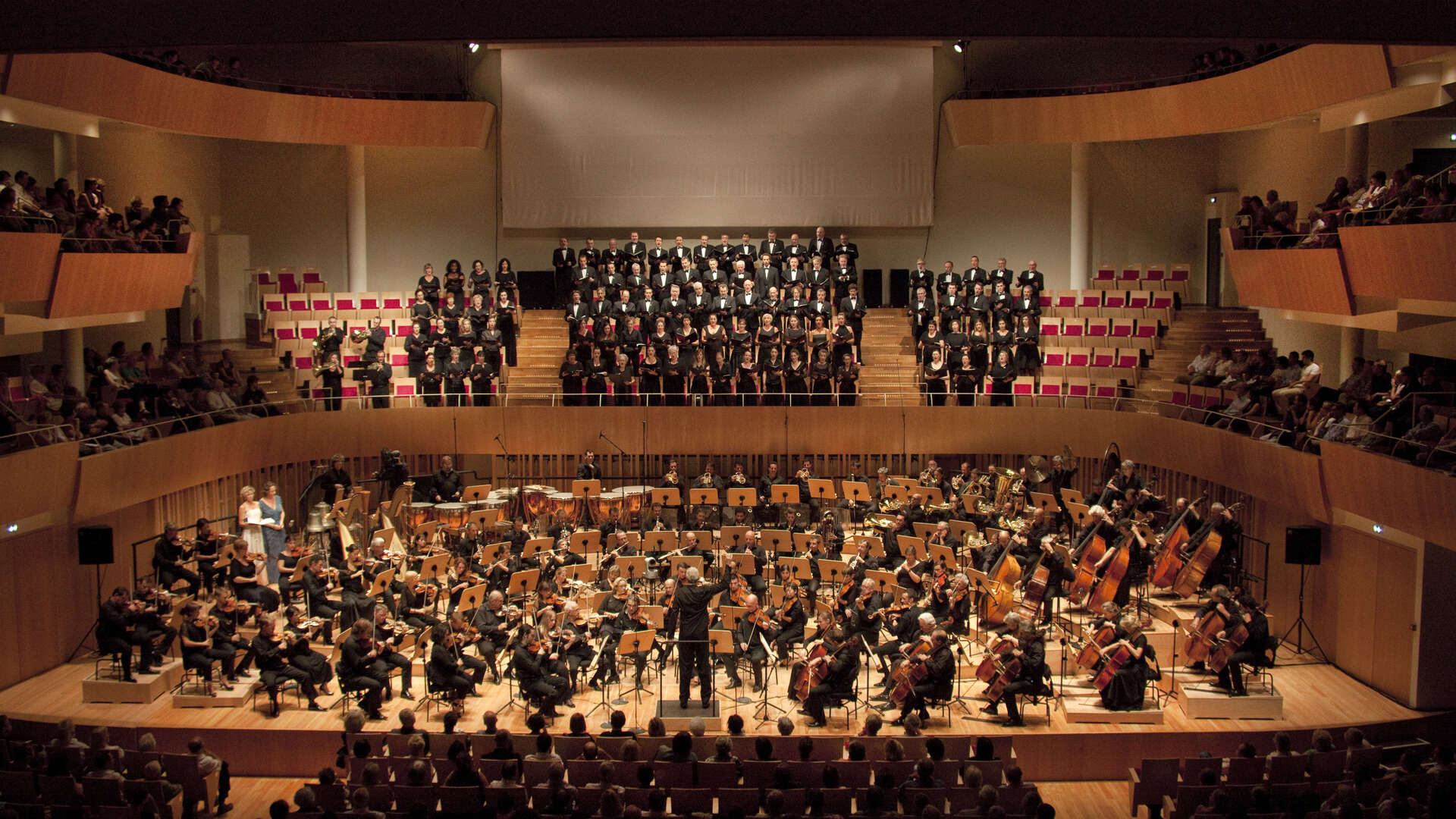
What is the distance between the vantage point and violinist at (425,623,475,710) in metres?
11.6

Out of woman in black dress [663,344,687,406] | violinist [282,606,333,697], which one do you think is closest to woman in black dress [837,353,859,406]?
woman in black dress [663,344,687,406]

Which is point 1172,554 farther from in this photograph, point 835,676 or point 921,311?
point 921,311

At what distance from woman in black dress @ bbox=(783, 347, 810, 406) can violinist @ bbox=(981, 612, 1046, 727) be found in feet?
24.8

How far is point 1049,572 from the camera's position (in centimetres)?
1345

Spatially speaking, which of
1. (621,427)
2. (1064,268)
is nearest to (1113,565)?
(621,427)

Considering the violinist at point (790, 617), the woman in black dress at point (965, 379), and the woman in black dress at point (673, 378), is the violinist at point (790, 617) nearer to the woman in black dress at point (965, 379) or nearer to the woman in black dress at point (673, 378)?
the woman in black dress at point (673, 378)

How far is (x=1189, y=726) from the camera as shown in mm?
11438

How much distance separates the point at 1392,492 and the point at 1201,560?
217cm

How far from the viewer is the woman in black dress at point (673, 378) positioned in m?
18.6

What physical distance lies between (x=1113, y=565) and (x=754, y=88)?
12.2 metres

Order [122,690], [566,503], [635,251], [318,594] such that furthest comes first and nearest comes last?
[635,251]
[566,503]
[318,594]
[122,690]

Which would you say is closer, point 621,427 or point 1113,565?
point 1113,565

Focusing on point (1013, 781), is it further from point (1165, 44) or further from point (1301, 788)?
point (1165, 44)

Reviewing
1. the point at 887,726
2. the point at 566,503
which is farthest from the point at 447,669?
the point at 566,503
